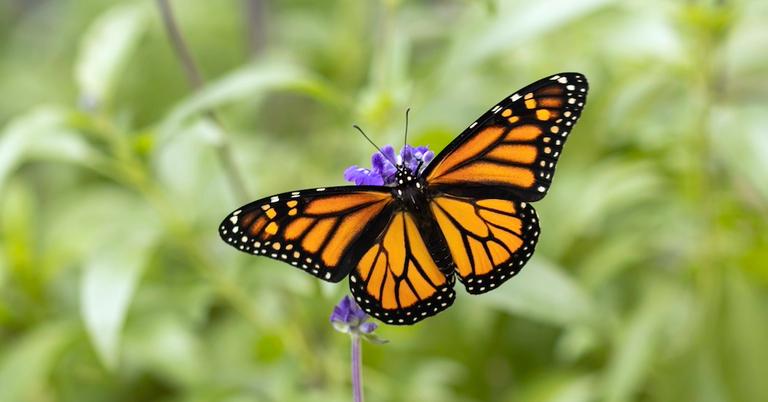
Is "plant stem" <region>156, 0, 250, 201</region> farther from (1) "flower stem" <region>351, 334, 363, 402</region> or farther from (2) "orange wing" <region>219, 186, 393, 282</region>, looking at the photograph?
(1) "flower stem" <region>351, 334, 363, 402</region>

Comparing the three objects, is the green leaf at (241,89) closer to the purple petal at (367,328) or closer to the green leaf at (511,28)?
the green leaf at (511,28)

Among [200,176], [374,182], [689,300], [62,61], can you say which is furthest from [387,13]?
[62,61]

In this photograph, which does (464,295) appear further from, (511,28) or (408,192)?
(408,192)

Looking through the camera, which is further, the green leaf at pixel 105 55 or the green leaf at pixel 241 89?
the green leaf at pixel 105 55

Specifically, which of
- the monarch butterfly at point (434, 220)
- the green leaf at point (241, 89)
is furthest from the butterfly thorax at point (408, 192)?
the green leaf at point (241, 89)

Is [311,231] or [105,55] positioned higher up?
[105,55]

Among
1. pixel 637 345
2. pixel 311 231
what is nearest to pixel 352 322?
pixel 311 231
